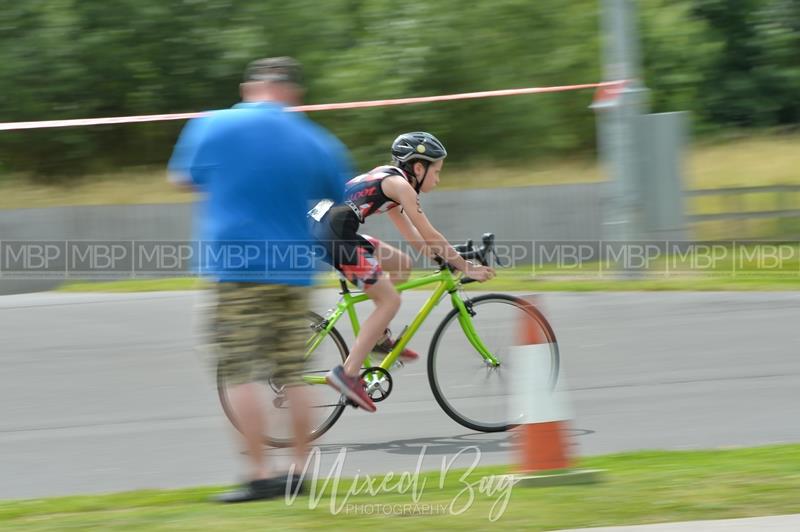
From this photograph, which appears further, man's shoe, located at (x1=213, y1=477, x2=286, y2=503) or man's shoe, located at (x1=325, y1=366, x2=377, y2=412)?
man's shoe, located at (x1=325, y1=366, x2=377, y2=412)

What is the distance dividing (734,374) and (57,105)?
11928mm

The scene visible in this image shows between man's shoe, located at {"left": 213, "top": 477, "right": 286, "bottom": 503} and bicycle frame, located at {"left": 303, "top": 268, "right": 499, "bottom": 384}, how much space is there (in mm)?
1534

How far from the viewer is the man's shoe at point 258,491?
550 centimetres

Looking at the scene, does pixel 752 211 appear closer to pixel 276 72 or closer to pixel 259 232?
pixel 276 72

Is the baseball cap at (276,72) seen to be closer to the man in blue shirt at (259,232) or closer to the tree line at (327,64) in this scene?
the man in blue shirt at (259,232)

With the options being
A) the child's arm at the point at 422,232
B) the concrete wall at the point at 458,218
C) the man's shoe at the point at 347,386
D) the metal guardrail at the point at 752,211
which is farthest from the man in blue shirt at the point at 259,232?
the metal guardrail at the point at 752,211

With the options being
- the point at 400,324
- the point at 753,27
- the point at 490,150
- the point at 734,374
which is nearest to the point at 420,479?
the point at 734,374

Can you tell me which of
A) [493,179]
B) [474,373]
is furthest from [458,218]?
[474,373]

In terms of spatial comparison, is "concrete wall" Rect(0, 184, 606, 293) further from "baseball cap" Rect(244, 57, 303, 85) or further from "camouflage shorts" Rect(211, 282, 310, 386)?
"camouflage shorts" Rect(211, 282, 310, 386)

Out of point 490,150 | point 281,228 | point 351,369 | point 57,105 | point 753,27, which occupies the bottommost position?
point 351,369

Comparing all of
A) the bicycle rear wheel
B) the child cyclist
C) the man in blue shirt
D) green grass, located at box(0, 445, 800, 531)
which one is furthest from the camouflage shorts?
the bicycle rear wheel

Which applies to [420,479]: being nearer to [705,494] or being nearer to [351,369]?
[351,369]

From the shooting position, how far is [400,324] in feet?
33.0

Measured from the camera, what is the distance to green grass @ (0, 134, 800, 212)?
15648 millimetres
